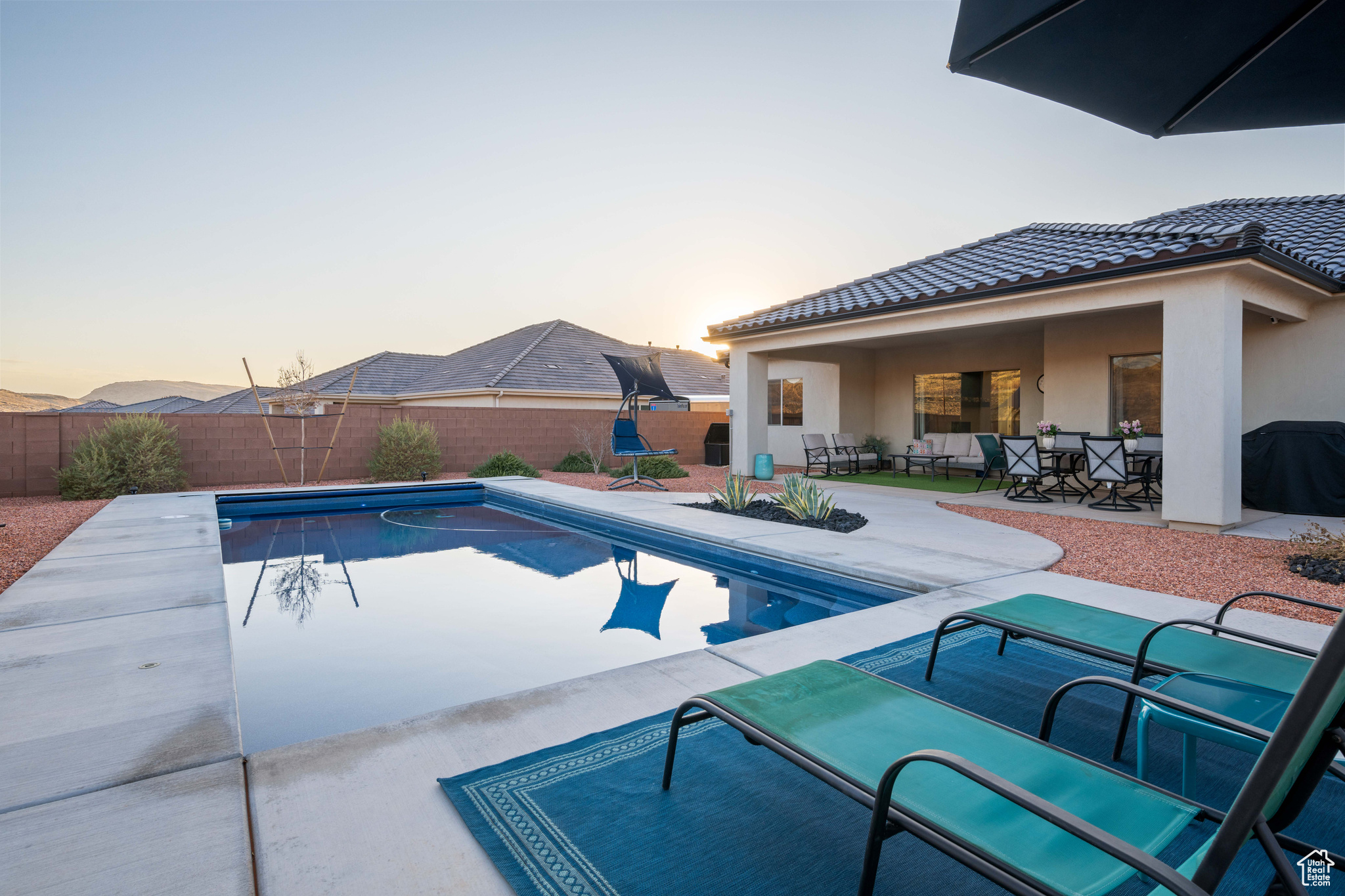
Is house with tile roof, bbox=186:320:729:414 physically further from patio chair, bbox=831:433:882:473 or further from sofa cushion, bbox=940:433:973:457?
sofa cushion, bbox=940:433:973:457

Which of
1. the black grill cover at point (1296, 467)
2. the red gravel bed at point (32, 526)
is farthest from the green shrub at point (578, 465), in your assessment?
the black grill cover at point (1296, 467)

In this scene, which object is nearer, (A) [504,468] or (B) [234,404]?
(A) [504,468]

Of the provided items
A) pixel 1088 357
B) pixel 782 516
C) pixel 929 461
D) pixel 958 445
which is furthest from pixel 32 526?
pixel 1088 357

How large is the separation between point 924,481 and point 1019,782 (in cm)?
1133

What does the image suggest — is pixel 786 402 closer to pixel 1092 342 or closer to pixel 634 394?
pixel 634 394

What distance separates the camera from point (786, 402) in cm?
1627

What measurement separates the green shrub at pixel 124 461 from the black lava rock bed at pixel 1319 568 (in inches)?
558

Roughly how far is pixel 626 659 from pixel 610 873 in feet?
7.10

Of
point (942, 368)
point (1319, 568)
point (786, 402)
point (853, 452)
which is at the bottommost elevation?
point (1319, 568)

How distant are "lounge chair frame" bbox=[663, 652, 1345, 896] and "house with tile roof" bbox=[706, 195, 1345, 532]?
6820 millimetres

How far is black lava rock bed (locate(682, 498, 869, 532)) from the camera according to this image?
7.05 m

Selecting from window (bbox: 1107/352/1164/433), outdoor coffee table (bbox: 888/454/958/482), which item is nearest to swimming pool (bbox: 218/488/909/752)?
outdoor coffee table (bbox: 888/454/958/482)

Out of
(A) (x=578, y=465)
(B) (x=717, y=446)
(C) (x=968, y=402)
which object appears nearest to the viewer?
(C) (x=968, y=402)

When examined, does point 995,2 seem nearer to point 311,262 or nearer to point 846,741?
point 846,741
